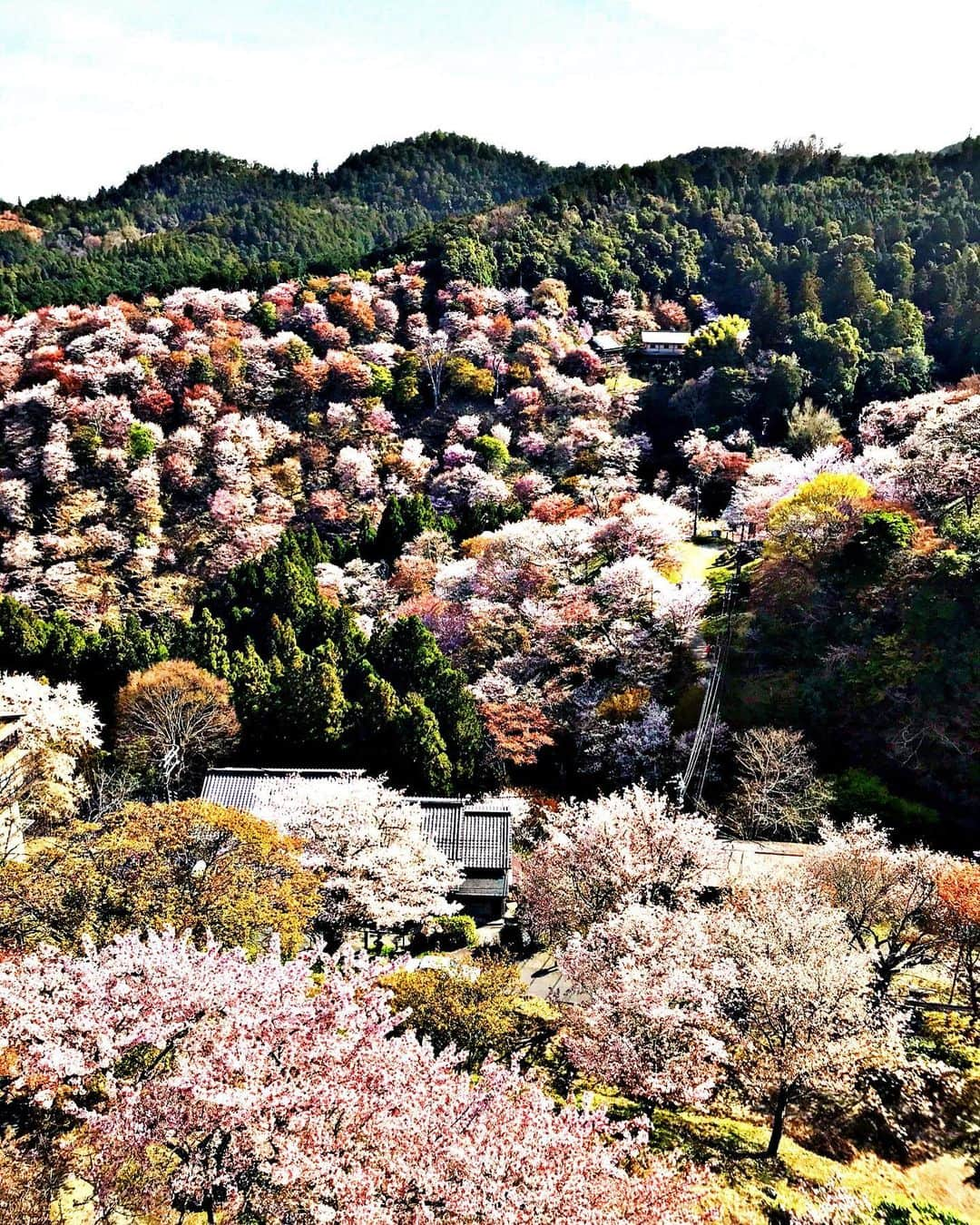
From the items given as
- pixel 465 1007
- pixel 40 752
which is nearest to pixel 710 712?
pixel 465 1007

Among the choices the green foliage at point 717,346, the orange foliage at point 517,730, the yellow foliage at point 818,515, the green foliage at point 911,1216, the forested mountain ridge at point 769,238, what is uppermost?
the forested mountain ridge at point 769,238

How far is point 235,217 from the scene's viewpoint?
336 feet

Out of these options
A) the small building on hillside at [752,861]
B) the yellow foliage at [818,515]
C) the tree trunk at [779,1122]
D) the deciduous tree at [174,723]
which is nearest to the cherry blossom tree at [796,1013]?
the tree trunk at [779,1122]

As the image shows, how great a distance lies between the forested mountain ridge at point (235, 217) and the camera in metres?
73.9

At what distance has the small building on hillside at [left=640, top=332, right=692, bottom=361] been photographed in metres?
66.8

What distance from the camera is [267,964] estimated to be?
11.0 m

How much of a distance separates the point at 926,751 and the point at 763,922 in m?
16.4

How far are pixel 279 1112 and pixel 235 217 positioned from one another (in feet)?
368

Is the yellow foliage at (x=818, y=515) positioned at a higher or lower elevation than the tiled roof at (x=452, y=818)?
higher

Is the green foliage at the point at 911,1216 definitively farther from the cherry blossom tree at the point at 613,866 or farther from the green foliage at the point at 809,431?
the green foliage at the point at 809,431

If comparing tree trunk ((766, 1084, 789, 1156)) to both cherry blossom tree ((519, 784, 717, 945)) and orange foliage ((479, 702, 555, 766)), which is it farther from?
orange foliage ((479, 702, 555, 766))

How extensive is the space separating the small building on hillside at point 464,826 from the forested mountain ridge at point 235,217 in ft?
180

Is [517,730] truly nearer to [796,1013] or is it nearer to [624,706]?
[624,706]

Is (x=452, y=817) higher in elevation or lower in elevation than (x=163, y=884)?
lower
